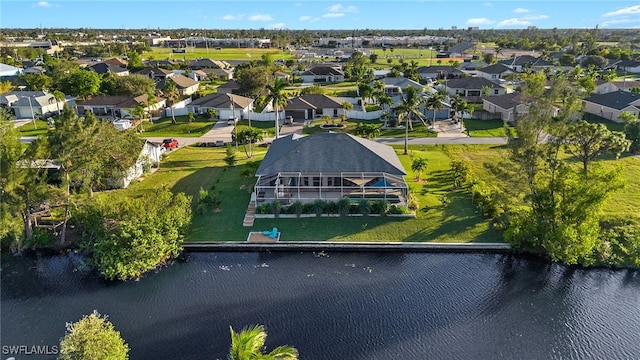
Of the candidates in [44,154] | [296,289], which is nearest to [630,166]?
[296,289]

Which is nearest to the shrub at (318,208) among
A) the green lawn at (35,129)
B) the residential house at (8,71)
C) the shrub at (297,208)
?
the shrub at (297,208)

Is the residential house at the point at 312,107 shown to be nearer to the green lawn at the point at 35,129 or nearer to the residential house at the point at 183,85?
the residential house at the point at 183,85

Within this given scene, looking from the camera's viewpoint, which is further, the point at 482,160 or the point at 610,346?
the point at 482,160

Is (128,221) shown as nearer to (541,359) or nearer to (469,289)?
(469,289)

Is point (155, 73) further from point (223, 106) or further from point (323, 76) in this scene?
point (223, 106)

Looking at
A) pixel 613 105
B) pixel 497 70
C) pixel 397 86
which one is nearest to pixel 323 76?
pixel 397 86

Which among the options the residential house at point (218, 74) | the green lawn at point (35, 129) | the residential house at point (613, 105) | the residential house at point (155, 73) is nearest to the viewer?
the green lawn at point (35, 129)

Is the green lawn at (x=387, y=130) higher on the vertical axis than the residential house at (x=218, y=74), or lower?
lower
